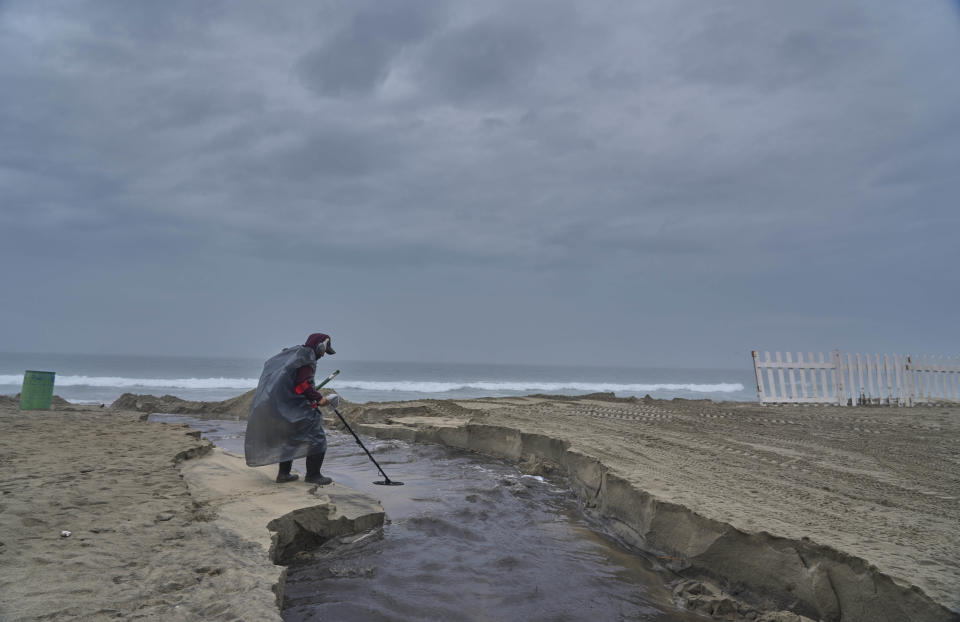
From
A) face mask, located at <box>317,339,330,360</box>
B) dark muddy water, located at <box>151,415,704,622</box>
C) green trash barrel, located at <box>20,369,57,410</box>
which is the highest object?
face mask, located at <box>317,339,330,360</box>

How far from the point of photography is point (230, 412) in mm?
15297

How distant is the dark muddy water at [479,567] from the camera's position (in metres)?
3.67

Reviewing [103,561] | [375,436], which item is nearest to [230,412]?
[375,436]

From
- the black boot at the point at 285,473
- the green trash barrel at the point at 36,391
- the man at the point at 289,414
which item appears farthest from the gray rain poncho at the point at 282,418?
the green trash barrel at the point at 36,391

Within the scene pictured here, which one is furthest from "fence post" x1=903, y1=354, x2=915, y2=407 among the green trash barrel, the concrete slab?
the green trash barrel

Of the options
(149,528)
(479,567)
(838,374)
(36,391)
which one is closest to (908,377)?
(838,374)

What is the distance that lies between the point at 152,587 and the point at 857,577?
162 inches

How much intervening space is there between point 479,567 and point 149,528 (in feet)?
8.23

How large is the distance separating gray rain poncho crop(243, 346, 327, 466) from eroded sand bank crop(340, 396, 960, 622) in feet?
10.9

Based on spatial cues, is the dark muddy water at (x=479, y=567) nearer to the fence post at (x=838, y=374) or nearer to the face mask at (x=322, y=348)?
the face mask at (x=322, y=348)

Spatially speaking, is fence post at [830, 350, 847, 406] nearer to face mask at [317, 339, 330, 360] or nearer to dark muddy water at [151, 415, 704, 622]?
dark muddy water at [151, 415, 704, 622]

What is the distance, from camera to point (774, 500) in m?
4.88

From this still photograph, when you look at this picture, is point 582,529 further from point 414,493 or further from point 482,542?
point 414,493

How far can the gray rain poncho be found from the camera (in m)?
5.62
